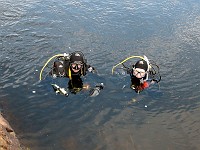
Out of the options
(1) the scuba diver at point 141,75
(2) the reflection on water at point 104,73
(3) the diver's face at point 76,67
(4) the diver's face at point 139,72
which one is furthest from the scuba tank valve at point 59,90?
(4) the diver's face at point 139,72

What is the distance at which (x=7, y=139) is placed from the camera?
7.52m

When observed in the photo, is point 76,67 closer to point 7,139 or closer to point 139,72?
point 139,72

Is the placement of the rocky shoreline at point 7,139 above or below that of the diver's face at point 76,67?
below

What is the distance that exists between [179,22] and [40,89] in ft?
31.5

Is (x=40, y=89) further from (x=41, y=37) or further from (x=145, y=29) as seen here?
(x=145, y=29)

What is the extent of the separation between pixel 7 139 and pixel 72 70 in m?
3.82

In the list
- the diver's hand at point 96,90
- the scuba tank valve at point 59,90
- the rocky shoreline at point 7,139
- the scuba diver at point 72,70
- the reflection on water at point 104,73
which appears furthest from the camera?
the diver's hand at point 96,90

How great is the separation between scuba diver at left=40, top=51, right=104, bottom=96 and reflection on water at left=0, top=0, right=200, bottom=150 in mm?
331

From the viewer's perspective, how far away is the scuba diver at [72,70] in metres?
10.1

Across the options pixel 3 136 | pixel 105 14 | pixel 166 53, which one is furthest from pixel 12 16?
pixel 3 136

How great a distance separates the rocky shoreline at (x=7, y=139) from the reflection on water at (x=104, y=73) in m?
0.35

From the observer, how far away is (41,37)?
1443 cm

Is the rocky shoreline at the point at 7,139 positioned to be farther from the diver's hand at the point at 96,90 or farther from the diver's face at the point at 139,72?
the diver's face at the point at 139,72

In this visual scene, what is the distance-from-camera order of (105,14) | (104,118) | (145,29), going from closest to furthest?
(104,118) < (145,29) < (105,14)
